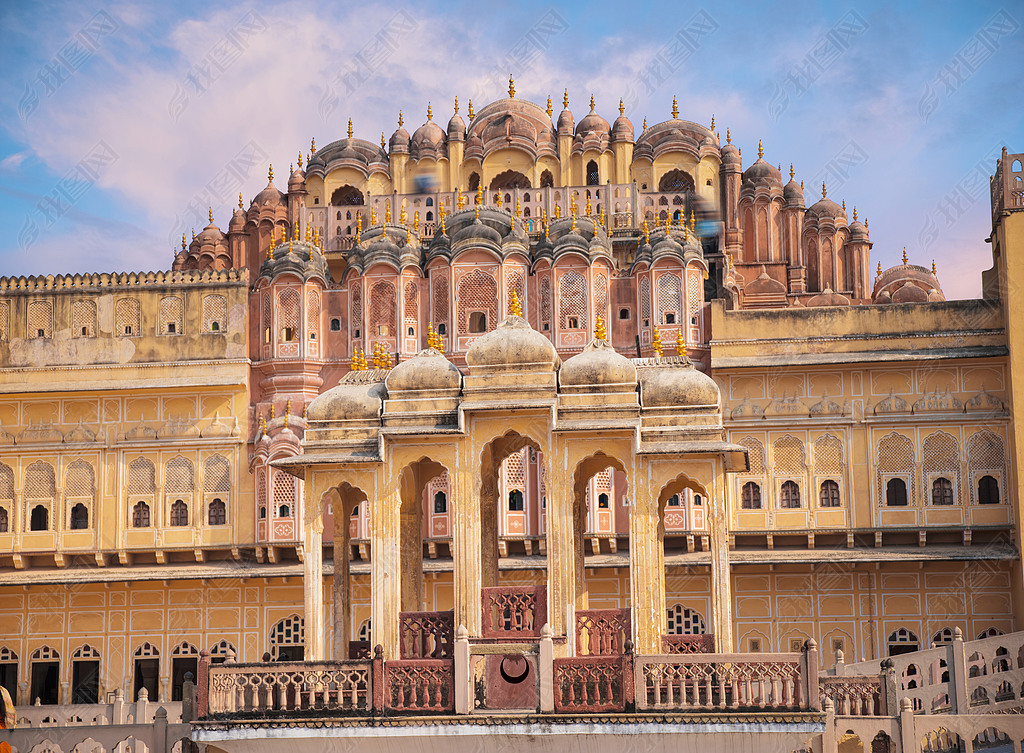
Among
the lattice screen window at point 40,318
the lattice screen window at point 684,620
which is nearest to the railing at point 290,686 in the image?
the lattice screen window at point 684,620

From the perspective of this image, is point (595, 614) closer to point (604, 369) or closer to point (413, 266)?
point (604, 369)

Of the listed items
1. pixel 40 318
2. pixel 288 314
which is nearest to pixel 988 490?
pixel 288 314

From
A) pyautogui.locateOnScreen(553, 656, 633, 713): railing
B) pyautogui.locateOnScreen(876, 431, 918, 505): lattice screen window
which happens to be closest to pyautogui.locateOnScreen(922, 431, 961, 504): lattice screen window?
pyautogui.locateOnScreen(876, 431, 918, 505): lattice screen window

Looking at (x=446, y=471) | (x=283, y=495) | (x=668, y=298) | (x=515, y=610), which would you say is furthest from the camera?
(x=668, y=298)

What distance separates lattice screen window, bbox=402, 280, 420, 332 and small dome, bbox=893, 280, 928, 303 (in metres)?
11.5

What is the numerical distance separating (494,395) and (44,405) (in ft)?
55.0

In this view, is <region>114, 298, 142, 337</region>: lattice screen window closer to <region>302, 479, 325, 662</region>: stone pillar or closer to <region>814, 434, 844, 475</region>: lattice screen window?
<region>814, 434, 844, 475</region>: lattice screen window

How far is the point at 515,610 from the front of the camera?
615 inches

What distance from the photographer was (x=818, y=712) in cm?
1409

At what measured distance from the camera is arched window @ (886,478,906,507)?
28.5 m

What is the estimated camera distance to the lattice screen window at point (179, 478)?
29.7 meters

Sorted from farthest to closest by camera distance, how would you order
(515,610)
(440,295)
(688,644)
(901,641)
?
1. (440,295)
2. (901,641)
3. (688,644)
4. (515,610)

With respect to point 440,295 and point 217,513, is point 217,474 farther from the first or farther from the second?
point 440,295

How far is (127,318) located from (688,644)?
17916 mm
